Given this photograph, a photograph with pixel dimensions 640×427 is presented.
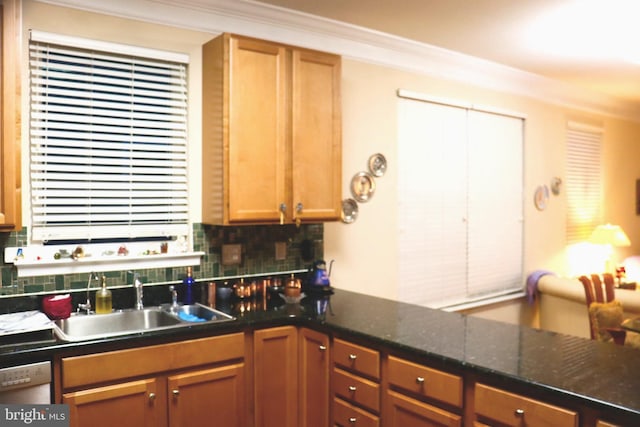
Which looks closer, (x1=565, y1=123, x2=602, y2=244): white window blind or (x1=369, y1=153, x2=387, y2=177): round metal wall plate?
(x1=369, y1=153, x2=387, y2=177): round metal wall plate

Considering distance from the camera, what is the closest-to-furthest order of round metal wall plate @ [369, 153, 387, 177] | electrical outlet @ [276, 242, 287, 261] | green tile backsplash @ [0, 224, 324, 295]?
green tile backsplash @ [0, 224, 324, 295] → electrical outlet @ [276, 242, 287, 261] → round metal wall plate @ [369, 153, 387, 177]

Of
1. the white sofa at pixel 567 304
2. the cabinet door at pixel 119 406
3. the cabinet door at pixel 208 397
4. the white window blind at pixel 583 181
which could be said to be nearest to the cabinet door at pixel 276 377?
the cabinet door at pixel 208 397

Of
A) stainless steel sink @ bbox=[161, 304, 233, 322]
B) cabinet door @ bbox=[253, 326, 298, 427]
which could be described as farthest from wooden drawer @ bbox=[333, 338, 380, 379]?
stainless steel sink @ bbox=[161, 304, 233, 322]

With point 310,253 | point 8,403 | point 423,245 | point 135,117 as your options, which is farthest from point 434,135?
point 8,403

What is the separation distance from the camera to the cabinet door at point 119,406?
2215 millimetres

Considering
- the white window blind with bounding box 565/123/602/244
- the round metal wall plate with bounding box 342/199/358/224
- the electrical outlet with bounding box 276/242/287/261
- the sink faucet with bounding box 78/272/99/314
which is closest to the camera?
the sink faucet with bounding box 78/272/99/314

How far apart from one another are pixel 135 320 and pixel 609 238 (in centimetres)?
497

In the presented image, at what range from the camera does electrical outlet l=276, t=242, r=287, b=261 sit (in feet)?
11.3

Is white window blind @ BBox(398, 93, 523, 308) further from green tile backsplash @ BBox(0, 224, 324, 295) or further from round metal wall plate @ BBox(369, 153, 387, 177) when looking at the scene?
green tile backsplash @ BBox(0, 224, 324, 295)

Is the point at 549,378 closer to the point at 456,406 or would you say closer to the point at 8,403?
the point at 456,406

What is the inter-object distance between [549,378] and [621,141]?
215 inches

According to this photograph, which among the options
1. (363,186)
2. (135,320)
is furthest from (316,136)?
(135,320)

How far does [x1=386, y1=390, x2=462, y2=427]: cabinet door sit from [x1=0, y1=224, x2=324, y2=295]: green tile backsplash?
51.7 inches

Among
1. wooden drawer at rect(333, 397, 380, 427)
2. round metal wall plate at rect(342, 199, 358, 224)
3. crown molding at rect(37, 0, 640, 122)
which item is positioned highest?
crown molding at rect(37, 0, 640, 122)
